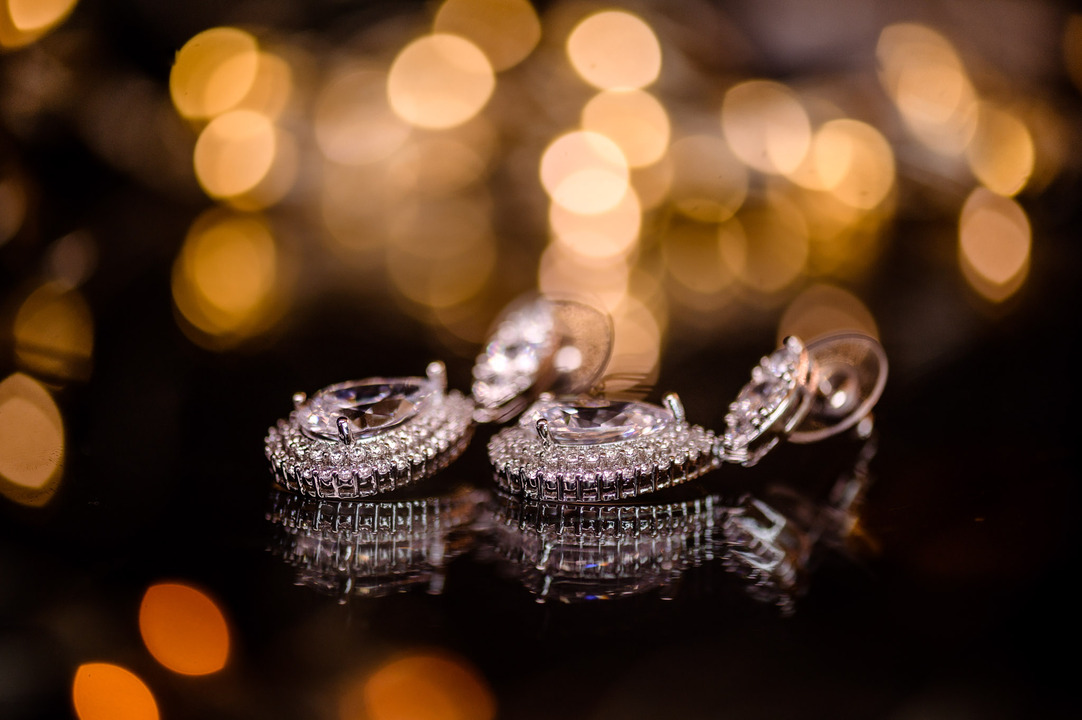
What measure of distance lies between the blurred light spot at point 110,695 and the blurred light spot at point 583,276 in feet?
2.62

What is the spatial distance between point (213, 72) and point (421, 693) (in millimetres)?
1454

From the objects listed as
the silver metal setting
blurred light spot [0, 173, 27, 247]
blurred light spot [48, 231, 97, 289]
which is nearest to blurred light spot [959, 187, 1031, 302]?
the silver metal setting

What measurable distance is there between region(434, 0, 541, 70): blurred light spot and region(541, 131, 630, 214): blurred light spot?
0.21 metres

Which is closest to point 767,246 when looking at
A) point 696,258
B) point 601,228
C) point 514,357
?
point 696,258

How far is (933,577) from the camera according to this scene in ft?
1.91

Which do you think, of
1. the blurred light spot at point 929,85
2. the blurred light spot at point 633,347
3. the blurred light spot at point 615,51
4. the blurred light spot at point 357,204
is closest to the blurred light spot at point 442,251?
the blurred light spot at point 357,204

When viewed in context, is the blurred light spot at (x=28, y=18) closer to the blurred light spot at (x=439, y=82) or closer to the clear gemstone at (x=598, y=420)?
the blurred light spot at (x=439, y=82)

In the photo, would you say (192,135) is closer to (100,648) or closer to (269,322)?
(269,322)

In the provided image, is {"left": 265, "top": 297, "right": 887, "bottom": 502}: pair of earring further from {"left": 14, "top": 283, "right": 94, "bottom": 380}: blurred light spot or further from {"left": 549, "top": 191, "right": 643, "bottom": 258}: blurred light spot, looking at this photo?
{"left": 549, "top": 191, "right": 643, "bottom": 258}: blurred light spot

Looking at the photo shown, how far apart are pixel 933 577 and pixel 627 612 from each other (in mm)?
217

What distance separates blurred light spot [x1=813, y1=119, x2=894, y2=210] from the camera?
5.32ft

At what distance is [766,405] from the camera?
68cm

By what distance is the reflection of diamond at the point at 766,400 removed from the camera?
67 centimetres

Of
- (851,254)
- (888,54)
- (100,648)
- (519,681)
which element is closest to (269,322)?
(100,648)
